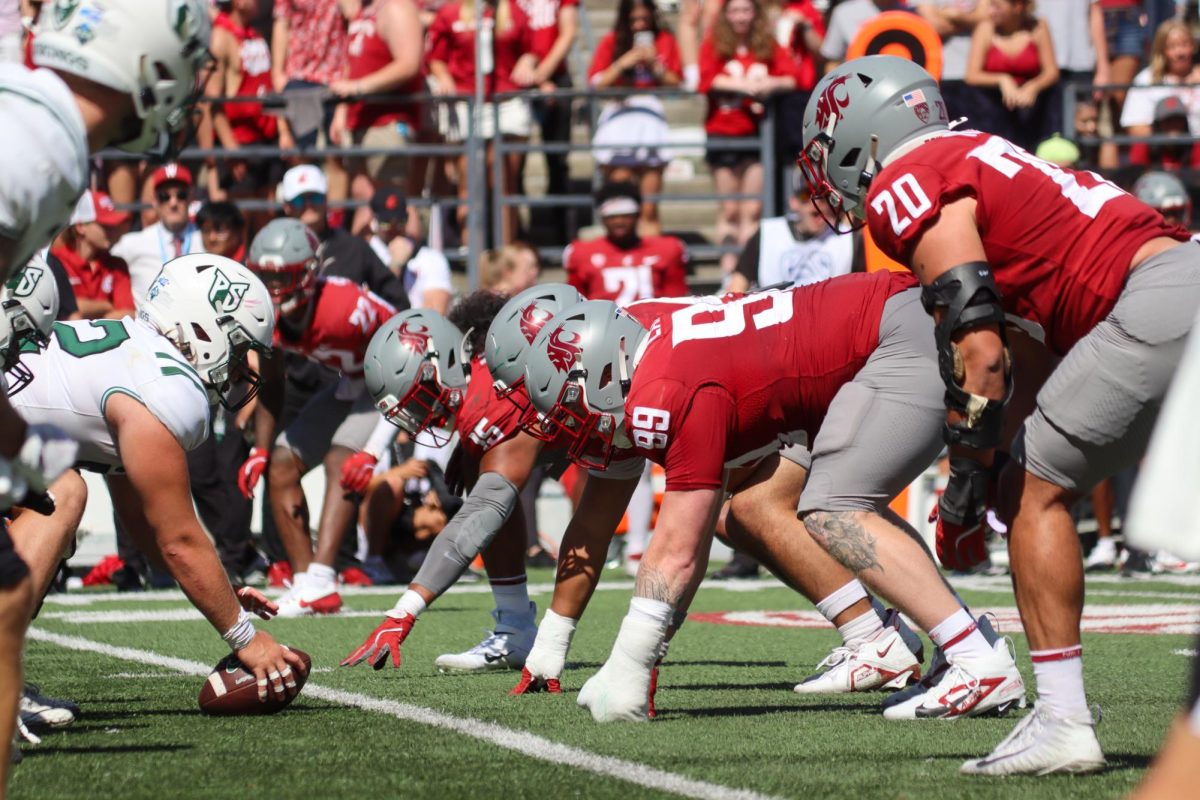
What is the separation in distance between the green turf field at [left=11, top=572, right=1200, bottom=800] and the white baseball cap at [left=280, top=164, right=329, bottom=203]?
A: 3.93 metres

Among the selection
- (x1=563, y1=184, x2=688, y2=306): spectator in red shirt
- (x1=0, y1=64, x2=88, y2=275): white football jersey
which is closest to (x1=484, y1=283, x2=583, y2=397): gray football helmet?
(x1=0, y1=64, x2=88, y2=275): white football jersey

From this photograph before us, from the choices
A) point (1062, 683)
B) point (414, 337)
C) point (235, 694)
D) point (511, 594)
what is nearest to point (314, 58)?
point (414, 337)

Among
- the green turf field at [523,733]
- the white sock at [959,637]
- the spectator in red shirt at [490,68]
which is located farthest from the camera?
the spectator in red shirt at [490,68]

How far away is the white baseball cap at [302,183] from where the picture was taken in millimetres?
11117

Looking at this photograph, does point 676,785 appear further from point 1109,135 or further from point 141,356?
point 1109,135

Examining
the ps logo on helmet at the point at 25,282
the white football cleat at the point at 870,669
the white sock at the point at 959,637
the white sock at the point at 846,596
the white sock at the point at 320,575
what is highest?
the ps logo on helmet at the point at 25,282

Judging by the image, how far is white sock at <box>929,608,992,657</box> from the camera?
5141mm

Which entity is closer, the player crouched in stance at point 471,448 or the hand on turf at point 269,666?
the hand on turf at point 269,666

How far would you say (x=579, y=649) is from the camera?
24.3 feet

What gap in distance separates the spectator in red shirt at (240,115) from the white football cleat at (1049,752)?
9705 mm

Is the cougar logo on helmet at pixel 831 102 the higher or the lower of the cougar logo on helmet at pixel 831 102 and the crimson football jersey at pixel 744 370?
the higher

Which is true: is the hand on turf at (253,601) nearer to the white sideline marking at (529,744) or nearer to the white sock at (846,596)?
the white sideline marking at (529,744)

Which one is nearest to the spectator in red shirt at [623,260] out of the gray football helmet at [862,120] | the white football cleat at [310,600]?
the white football cleat at [310,600]

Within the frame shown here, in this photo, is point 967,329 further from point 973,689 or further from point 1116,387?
point 973,689
